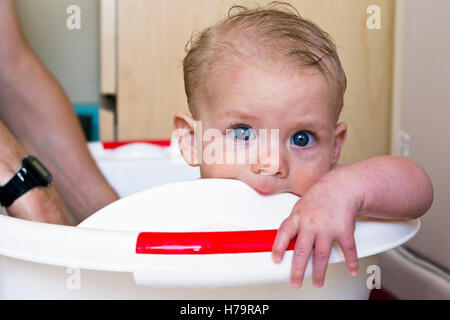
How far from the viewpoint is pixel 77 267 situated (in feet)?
1.20

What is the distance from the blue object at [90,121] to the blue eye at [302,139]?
83 cm

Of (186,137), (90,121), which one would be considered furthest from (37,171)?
(90,121)

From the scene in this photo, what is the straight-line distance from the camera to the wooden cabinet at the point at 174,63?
0.99 meters

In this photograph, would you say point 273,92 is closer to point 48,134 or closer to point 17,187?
point 17,187

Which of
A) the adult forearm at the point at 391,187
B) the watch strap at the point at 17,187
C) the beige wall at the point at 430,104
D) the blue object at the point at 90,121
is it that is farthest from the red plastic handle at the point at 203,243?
the blue object at the point at 90,121

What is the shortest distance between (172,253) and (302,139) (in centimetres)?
24

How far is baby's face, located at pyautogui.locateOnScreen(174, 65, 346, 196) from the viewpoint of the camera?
51cm

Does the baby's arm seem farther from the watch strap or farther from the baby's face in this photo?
the watch strap

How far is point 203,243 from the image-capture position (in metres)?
0.35

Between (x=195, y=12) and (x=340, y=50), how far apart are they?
0.30m

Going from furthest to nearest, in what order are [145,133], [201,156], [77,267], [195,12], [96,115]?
[96,115], [145,133], [195,12], [201,156], [77,267]

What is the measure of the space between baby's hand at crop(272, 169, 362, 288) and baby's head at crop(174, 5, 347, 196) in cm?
8
